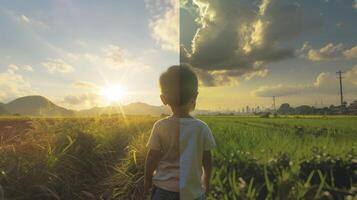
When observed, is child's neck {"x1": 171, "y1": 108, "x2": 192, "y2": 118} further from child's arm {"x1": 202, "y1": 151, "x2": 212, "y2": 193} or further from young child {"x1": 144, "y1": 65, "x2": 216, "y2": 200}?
child's arm {"x1": 202, "y1": 151, "x2": 212, "y2": 193}

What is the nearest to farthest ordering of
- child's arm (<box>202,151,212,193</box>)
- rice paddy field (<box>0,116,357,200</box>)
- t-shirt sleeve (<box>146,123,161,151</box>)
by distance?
rice paddy field (<box>0,116,357,200</box>) → child's arm (<box>202,151,212,193</box>) → t-shirt sleeve (<box>146,123,161,151</box>)

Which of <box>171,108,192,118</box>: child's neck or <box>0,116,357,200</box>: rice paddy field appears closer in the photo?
<box>0,116,357,200</box>: rice paddy field

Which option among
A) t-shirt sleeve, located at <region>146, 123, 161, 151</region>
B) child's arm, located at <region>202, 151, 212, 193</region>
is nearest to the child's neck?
t-shirt sleeve, located at <region>146, 123, 161, 151</region>

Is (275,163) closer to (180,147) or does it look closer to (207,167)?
(207,167)

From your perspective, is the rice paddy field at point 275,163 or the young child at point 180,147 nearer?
the rice paddy field at point 275,163

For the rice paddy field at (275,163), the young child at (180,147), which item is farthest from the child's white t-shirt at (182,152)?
Result: the rice paddy field at (275,163)

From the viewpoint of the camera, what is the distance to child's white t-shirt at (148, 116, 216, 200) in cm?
279

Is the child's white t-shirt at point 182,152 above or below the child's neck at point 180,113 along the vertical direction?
below

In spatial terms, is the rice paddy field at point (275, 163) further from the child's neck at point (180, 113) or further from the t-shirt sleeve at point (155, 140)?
the t-shirt sleeve at point (155, 140)

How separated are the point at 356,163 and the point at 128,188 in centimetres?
327

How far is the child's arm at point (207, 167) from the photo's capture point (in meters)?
2.78

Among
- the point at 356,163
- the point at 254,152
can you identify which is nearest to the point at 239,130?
the point at 254,152

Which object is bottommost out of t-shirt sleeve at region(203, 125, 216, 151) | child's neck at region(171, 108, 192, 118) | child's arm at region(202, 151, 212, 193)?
child's arm at region(202, 151, 212, 193)

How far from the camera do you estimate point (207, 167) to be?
278cm
